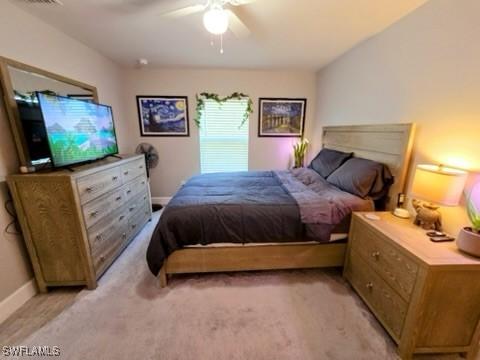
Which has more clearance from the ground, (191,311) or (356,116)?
(356,116)

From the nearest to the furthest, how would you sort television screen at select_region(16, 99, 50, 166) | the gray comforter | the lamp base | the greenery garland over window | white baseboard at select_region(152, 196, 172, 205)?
the lamp base
television screen at select_region(16, 99, 50, 166)
the gray comforter
the greenery garland over window
white baseboard at select_region(152, 196, 172, 205)

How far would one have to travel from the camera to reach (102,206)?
2.03 meters

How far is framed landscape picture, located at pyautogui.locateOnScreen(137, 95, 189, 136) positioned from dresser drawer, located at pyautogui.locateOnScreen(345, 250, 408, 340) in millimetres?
3203

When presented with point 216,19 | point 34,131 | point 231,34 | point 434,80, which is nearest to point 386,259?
point 434,80

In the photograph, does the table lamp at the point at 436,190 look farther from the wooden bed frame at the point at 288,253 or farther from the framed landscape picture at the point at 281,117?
the framed landscape picture at the point at 281,117

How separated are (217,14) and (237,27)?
0.74 m

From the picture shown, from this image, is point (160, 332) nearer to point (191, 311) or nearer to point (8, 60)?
point (191, 311)

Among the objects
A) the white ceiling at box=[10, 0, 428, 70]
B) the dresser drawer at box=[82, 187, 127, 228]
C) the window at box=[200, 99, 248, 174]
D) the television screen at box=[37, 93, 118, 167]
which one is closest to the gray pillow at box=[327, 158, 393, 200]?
the white ceiling at box=[10, 0, 428, 70]

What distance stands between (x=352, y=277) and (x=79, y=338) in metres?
2.15

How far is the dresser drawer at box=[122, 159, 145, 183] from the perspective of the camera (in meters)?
2.51

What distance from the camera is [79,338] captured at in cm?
145

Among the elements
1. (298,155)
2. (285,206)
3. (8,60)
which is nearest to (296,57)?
(298,155)

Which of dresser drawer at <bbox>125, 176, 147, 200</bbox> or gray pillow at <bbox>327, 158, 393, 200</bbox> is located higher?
gray pillow at <bbox>327, 158, 393, 200</bbox>

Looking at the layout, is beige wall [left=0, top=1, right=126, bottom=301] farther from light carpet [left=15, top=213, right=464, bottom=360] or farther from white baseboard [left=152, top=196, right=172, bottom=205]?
white baseboard [left=152, top=196, right=172, bottom=205]
